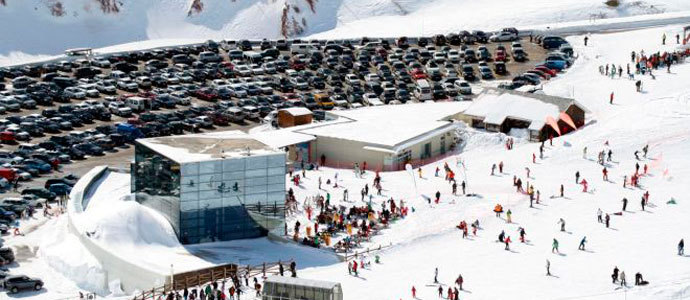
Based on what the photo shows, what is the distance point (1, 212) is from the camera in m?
69.0

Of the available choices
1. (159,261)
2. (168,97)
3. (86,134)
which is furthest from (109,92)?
(159,261)

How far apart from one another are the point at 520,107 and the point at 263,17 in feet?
154

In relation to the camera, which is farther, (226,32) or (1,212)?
(226,32)

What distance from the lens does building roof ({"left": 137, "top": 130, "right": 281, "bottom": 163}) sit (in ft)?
207

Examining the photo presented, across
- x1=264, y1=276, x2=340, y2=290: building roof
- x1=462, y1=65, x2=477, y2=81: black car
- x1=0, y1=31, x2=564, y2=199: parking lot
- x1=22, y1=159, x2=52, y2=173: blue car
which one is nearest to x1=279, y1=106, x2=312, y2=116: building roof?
x1=0, y1=31, x2=564, y2=199: parking lot

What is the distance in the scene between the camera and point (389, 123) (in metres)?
83.2

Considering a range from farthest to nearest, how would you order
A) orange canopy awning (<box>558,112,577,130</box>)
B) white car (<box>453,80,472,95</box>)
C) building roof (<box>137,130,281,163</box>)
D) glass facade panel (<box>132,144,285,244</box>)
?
white car (<box>453,80,472,95</box>) → orange canopy awning (<box>558,112,577,130</box>) → building roof (<box>137,130,281,163</box>) → glass facade panel (<box>132,144,285,244</box>)

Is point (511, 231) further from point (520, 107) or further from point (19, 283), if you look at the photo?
point (19, 283)

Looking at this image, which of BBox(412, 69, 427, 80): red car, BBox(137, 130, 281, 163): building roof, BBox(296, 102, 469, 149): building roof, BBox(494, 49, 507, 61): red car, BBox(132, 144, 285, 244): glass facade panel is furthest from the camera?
BBox(494, 49, 507, 61): red car

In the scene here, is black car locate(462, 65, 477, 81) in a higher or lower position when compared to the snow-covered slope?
lower

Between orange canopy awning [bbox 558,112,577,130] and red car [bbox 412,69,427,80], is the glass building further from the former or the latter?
red car [bbox 412,69,427,80]

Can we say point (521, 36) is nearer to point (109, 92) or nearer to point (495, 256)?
point (109, 92)

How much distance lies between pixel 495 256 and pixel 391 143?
63.2ft

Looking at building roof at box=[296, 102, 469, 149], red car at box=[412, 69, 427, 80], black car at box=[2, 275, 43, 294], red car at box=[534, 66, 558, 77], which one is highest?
red car at box=[534, 66, 558, 77]
